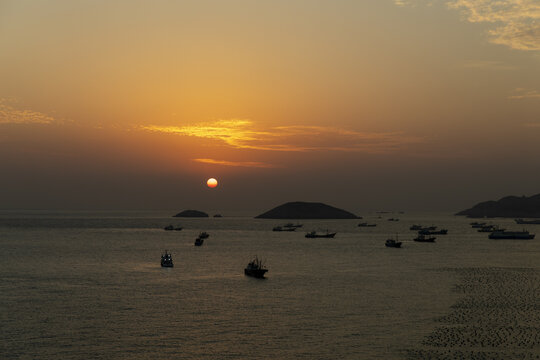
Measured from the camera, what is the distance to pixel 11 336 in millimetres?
51344

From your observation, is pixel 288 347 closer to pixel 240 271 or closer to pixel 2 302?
pixel 2 302

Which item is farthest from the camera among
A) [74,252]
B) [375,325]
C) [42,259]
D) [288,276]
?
[74,252]

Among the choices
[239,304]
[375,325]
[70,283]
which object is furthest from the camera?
[70,283]

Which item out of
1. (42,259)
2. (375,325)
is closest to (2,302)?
(375,325)

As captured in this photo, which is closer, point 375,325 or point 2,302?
point 375,325

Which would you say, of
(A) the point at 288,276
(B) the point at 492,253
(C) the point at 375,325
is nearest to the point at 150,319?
(C) the point at 375,325

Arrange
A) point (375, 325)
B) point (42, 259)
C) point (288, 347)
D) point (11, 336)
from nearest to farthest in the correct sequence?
point (288, 347) → point (11, 336) → point (375, 325) → point (42, 259)

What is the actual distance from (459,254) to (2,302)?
4470 inches

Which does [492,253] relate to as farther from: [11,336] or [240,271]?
[11,336]

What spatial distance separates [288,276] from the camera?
9712cm

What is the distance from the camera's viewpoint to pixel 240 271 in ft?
345

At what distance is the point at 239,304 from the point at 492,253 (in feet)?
348

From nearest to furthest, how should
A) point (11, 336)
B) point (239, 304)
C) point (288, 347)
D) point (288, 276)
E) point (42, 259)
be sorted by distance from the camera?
point (288, 347), point (11, 336), point (239, 304), point (288, 276), point (42, 259)

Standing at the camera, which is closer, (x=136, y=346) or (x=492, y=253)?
(x=136, y=346)
